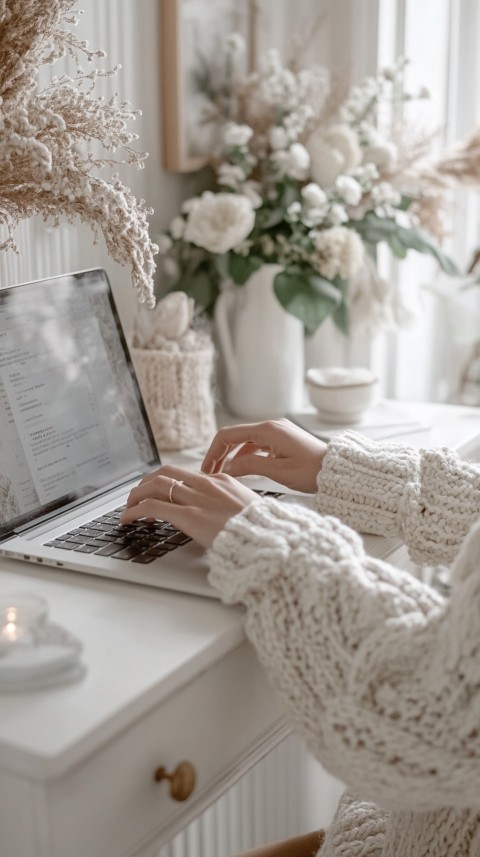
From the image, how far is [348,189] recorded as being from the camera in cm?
149

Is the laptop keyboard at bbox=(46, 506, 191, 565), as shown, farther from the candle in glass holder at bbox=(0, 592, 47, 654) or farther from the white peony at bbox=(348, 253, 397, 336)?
the white peony at bbox=(348, 253, 397, 336)

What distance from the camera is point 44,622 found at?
0.77 meters

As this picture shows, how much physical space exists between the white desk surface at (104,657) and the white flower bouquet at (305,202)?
606 mm

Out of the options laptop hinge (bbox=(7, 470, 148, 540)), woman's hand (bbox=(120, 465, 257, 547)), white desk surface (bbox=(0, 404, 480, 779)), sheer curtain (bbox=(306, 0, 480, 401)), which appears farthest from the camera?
sheer curtain (bbox=(306, 0, 480, 401))

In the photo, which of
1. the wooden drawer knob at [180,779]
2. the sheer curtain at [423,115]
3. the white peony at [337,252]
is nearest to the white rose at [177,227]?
the white peony at [337,252]

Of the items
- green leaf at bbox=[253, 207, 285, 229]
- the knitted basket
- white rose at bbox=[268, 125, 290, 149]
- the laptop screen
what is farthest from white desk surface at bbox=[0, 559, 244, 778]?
white rose at bbox=[268, 125, 290, 149]

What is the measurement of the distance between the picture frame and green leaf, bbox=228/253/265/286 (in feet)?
0.59

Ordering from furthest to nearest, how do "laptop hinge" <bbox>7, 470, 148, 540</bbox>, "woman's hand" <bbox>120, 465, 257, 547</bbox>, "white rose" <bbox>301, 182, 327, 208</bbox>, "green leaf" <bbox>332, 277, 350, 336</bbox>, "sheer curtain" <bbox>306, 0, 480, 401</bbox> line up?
"sheer curtain" <bbox>306, 0, 480, 401</bbox>
"green leaf" <bbox>332, 277, 350, 336</bbox>
"white rose" <bbox>301, 182, 327, 208</bbox>
"laptop hinge" <bbox>7, 470, 148, 540</bbox>
"woman's hand" <bbox>120, 465, 257, 547</bbox>

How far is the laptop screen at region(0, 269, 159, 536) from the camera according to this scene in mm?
1064

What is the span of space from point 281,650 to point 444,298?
128 cm

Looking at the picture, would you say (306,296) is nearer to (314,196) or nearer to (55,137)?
(314,196)

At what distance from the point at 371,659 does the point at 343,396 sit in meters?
0.78

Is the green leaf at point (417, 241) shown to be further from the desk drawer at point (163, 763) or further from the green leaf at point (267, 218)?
the desk drawer at point (163, 763)

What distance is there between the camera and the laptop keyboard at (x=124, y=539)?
96cm
